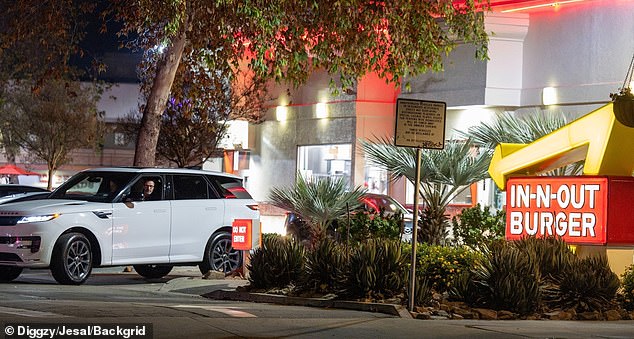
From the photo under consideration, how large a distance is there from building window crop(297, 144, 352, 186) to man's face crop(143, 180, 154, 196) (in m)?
17.4

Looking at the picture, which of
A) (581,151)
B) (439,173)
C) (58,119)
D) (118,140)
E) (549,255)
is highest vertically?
(118,140)

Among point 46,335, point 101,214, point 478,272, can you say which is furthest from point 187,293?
point 46,335

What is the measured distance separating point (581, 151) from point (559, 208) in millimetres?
1049

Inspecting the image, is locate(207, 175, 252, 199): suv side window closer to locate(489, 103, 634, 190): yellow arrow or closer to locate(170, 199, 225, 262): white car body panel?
locate(170, 199, 225, 262): white car body panel

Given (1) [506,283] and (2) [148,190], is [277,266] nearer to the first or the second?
(2) [148,190]

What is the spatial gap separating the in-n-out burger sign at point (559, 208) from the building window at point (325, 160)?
1871 centimetres

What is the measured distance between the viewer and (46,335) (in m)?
10.2

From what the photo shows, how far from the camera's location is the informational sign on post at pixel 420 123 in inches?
562

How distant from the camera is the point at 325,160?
39.5 m

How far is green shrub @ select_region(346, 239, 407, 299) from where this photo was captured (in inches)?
593

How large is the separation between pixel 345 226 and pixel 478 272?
596cm

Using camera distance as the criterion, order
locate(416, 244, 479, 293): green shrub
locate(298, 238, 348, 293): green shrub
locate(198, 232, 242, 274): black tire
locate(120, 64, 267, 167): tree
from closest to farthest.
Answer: locate(416, 244, 479, 293): green shrub, locate(298, 238, 348, 293): green shrub, locate(198, 232, 242, 274): black tire, locate(120, 64, 267, 167): tree

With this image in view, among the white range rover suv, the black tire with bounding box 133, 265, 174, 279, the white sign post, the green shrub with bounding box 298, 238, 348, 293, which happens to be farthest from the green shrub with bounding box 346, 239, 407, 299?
the black tire with bounding box 133, 265, 174, 279

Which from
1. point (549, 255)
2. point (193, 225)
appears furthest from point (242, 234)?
point (549, 255)
